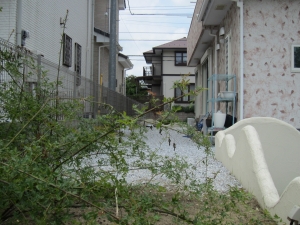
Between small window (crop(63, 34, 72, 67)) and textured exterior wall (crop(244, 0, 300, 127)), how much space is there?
6588 mm

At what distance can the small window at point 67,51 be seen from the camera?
40.1 feet

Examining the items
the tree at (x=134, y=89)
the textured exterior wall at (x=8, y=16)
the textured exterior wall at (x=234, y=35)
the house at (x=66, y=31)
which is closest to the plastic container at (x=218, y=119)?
the textured exterior wall at (x=234, y=35)

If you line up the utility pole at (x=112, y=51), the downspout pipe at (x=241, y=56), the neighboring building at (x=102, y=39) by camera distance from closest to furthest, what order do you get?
1. the downspout pipe at (x=241, y=56)
2. the utility pole at (x=112, y=51)
3. the neighboring building at (x=102, y=39)

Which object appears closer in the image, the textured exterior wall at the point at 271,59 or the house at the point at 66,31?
the textured exterior wall at the point at 271,59

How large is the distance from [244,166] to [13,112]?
289 centimetres

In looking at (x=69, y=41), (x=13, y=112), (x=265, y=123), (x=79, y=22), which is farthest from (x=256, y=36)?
(x=79, y=22)

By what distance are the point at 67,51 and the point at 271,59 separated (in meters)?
7.44

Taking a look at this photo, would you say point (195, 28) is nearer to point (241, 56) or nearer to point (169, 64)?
point (241, 56)

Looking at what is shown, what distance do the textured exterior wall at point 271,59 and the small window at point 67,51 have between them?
659 centimetres

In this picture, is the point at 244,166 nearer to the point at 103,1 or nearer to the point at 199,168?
the point at 199,168

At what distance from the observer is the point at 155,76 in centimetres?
3173

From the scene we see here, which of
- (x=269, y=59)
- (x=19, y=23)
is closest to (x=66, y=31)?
(x=19, y=23)

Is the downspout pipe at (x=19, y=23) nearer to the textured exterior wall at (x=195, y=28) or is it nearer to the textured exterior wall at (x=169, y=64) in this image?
the textured exterior wall at (x=195, y=28)

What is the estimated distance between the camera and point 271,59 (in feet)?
25.8
